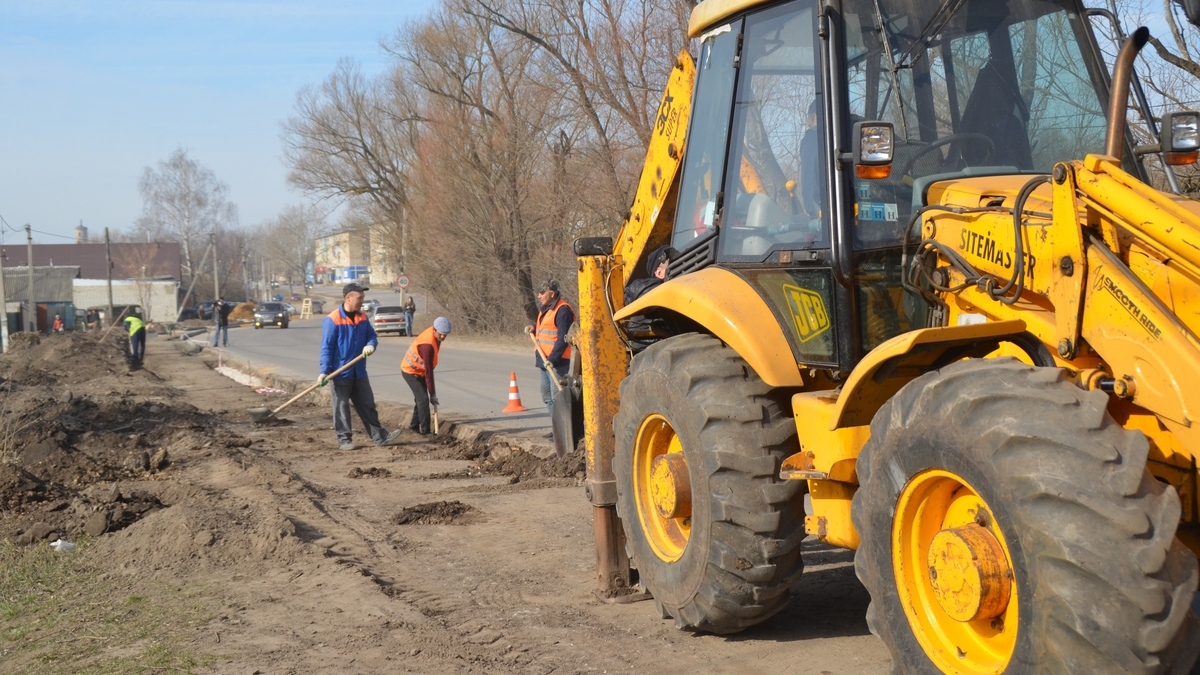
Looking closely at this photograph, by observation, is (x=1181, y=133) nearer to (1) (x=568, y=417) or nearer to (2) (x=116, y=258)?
(1) (x=568, y=417)

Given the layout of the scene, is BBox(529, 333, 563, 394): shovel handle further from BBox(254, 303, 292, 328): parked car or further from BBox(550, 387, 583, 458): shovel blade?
BBox(254, 303, 292, 328): parked car

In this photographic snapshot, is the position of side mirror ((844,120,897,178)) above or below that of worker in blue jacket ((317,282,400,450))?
above

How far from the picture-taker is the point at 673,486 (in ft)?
16.8

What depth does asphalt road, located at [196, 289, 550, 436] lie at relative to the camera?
50.1ft

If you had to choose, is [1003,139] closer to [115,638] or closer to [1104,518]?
[1104,518]

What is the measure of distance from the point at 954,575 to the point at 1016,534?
328 millimetres

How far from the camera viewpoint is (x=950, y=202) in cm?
439

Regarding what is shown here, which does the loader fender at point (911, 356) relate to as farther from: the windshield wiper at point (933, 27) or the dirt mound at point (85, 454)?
the dirt mound at point (85, 454)

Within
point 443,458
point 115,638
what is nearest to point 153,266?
point 443,458

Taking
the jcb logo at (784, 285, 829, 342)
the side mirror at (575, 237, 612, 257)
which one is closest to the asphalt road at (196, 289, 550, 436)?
the side mirror at (575, 237, 612, 257)

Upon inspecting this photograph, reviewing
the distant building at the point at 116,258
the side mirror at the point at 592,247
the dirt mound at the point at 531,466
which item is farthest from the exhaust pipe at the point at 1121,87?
the distant building at the point at 116,258

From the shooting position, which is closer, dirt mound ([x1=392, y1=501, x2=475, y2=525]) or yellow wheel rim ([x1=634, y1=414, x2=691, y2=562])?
yellow wheel rim ([x1=634, y1=414, x2=691, y2=562])

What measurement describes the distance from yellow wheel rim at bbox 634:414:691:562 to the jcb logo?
82 centimetres

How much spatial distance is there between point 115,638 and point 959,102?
15.5 ft
